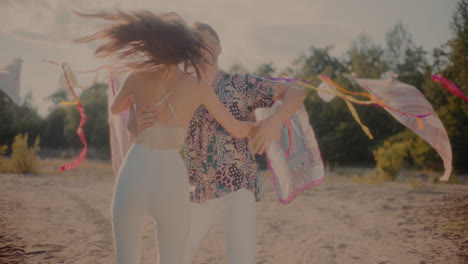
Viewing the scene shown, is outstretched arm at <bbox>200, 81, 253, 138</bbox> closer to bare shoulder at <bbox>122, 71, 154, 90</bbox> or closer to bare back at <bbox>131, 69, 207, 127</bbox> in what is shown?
bare back at <bbox>131, 69, 207, 127</bbox>

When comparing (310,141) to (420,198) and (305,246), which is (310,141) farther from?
(420,198)

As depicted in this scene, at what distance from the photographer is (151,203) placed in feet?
4.85

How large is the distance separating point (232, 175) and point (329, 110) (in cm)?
2856

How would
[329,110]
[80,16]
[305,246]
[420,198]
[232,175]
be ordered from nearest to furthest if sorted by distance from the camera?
[80,16], [232,175], [305,246], [420,198], [329,110]

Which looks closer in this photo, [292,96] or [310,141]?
[292,96]

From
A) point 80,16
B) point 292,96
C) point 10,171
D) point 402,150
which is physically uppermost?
point 80,16

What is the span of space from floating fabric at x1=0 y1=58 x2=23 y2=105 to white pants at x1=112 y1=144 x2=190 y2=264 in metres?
3.17

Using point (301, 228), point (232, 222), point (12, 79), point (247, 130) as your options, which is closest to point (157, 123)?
point (247, 130)

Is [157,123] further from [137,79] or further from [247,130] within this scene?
[247,130]

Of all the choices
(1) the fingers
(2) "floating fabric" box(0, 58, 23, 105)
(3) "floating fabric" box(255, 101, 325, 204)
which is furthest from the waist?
(2) "floating fabric" box(0, 58, 23, 105)

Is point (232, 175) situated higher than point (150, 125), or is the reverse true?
point (150, 125)

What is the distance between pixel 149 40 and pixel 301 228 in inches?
193

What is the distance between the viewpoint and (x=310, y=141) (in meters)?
3.28

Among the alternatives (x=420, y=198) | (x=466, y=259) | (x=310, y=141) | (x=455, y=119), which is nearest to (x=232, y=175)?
(x=310, y=141)
